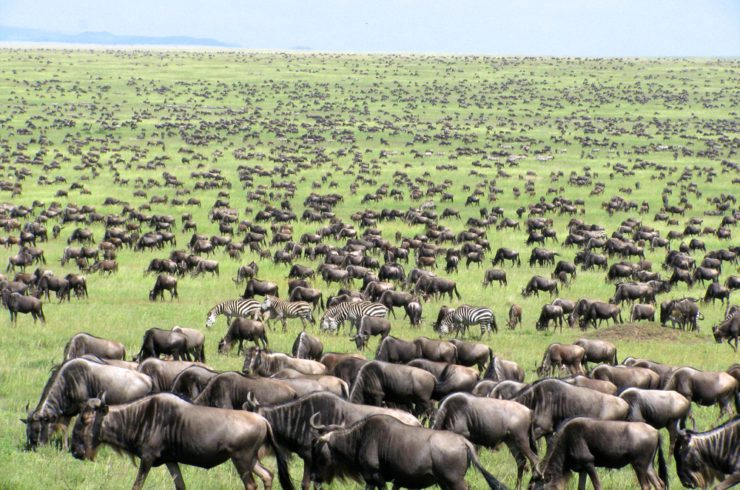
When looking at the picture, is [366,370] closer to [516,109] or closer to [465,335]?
[465,335]

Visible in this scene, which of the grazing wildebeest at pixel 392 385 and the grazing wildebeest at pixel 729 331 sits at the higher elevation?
the grazing wildebeest at pixel 392 385

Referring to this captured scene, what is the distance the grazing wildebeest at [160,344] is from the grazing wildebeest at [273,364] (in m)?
2.97

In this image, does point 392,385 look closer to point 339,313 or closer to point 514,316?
point 339,313

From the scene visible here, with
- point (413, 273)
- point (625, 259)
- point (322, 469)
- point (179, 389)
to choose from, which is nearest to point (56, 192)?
point (413, 273)

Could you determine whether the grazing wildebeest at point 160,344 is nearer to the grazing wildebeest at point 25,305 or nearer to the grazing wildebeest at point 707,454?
the grazing wildebeest at point 25,305

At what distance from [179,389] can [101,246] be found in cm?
2358

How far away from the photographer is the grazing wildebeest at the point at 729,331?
80.0ft

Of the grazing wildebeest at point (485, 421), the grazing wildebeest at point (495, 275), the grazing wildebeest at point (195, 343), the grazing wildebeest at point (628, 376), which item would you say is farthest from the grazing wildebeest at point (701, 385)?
the grazing wildebeest at point (495, 275)

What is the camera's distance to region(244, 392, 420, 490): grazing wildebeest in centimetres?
1268

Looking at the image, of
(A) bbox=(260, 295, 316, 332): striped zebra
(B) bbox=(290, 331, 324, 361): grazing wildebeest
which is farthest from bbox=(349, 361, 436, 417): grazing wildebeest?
(A) bbox=(260, 295, 316, 332): striped zebra

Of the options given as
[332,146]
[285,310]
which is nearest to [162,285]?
[285,310]

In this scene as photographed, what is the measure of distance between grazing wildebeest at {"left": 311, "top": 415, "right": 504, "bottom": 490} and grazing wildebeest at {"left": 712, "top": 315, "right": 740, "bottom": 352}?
1581cm

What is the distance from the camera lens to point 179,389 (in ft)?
49.6

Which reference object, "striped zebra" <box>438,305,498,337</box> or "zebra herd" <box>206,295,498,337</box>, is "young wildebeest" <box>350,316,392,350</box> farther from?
"striped zebra" <box>438,305,498,337</box>
